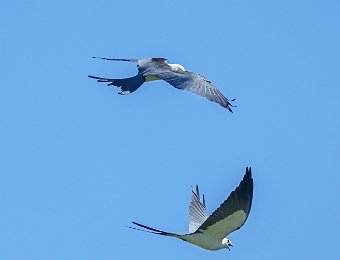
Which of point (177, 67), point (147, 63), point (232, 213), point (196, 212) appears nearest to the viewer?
point (232, 213)

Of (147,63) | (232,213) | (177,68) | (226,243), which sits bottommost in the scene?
(232,213)

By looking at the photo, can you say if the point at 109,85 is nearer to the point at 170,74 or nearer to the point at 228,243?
the point at 170,74

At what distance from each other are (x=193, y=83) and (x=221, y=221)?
2.52m

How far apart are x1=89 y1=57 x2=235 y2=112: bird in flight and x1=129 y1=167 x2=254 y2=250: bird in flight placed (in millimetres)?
1583

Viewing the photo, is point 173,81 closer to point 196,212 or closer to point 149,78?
point 149,78

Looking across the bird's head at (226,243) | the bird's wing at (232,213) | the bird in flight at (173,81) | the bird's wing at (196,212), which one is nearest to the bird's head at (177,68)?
the bird in flight at (173,81)

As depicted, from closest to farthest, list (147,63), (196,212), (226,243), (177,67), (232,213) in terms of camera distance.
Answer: (232,213) → (226,243) → (147,63) → (177,67) → (196,212)

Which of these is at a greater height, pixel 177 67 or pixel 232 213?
pixel 177 67

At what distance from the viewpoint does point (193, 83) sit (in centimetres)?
3069

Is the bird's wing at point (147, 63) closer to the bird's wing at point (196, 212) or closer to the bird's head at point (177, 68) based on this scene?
the bird's head at point (177, 68)

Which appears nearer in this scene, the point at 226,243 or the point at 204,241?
the point at 204,241

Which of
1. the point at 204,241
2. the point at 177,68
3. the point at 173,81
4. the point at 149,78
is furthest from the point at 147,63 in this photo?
the point at 204,241

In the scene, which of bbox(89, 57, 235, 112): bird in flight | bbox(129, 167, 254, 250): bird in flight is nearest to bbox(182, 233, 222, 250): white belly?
bbox(129, 167, 254, 250): bird in flight

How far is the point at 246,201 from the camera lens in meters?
29.1
